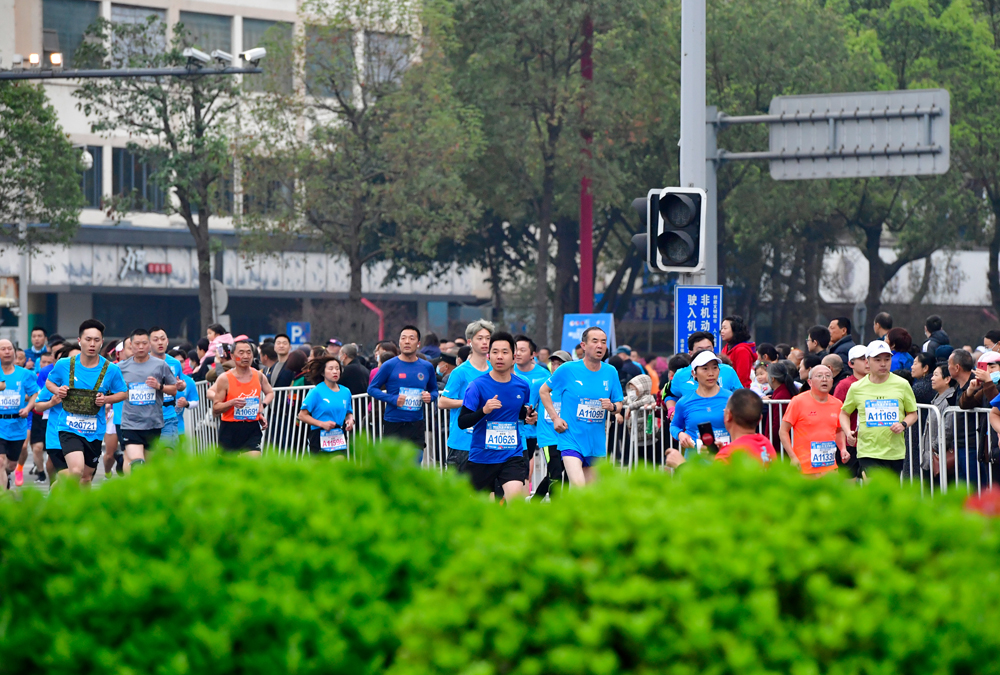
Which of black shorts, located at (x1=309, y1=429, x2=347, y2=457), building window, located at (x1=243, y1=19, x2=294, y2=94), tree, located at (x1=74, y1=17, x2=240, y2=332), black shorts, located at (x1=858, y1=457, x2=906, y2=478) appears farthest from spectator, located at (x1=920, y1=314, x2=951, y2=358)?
building window, located at (x1=243, y1=19, x2=294, y2=94)

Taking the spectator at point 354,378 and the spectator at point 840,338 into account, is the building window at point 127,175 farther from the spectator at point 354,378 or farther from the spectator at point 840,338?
the spectator at point 840,338

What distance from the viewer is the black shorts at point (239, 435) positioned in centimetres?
1234

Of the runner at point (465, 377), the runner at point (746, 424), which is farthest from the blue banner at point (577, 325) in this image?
the runner at point (746, 424)

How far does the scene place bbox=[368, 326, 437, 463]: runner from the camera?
12.3 metres

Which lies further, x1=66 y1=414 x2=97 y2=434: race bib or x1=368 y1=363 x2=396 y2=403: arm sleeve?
x1=368 y1=363 x2=396 y2=403: arm sleeve

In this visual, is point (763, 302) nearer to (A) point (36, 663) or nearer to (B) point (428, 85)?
(B) point (428, 85)

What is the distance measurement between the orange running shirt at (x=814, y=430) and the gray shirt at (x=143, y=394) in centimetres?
563

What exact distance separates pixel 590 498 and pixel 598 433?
7.29 metres

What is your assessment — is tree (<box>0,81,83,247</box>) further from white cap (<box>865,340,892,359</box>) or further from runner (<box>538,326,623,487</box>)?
white cap (<box>865,340,892,359</box>)

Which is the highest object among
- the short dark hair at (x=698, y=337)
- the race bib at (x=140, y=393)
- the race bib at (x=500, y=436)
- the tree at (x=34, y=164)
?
the tree at (x=34, y=164)

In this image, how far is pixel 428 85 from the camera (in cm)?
3120

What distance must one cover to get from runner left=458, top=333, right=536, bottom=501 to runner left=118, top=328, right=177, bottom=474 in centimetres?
340

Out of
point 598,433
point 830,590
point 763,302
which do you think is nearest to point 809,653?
point 830,590

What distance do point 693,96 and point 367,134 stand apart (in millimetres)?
20973
